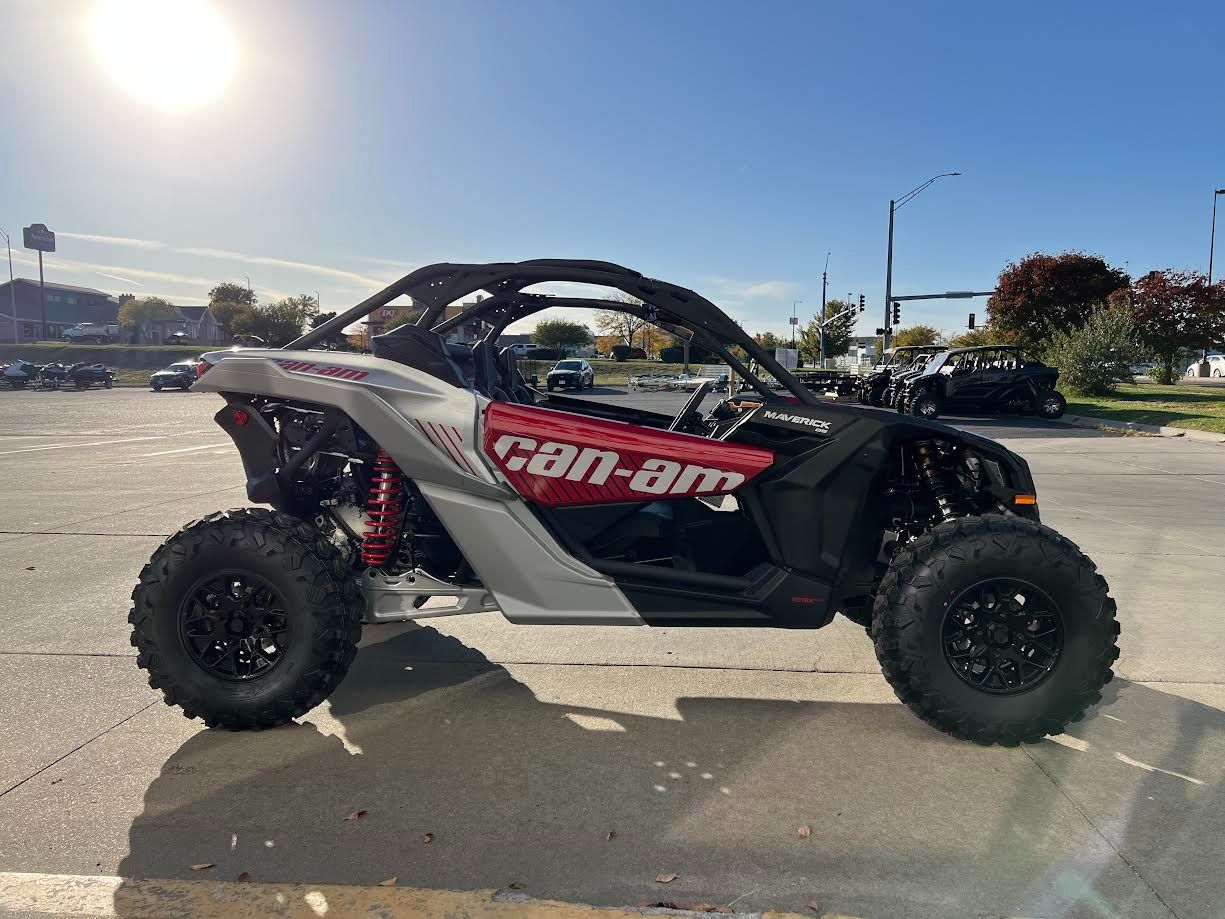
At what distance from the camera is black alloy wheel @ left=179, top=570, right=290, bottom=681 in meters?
3.09

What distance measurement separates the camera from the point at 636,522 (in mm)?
3443

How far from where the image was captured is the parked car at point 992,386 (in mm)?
20141

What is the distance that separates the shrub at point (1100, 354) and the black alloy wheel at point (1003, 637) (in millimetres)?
27118

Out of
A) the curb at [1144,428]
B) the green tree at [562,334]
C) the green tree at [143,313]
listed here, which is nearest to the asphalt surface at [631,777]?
the curb at [1144,428]

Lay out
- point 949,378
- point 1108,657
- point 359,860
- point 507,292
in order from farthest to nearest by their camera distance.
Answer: point 949,378, point 507,292, point 1108,657, point 359,860

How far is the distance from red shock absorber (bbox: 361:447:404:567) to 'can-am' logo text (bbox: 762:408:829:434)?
1479 mm

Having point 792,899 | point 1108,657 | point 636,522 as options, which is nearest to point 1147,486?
point 1108,657

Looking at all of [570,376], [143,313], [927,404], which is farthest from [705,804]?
[143,313]

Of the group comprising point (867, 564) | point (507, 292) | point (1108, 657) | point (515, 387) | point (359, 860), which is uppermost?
point (507, 292)

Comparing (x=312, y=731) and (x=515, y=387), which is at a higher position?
(x=515, y=387)

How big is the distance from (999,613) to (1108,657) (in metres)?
0.39

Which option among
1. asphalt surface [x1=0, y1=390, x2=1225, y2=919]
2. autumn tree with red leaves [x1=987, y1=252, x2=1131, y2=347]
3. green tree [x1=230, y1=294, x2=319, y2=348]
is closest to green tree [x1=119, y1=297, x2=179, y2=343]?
green tree [x1=230, y1=294, x2=319, y2=348]

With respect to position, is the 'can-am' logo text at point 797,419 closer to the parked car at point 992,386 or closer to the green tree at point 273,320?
the parked car at point 992,386

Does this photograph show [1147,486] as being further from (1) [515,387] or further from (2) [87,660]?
(2) [87,660]
